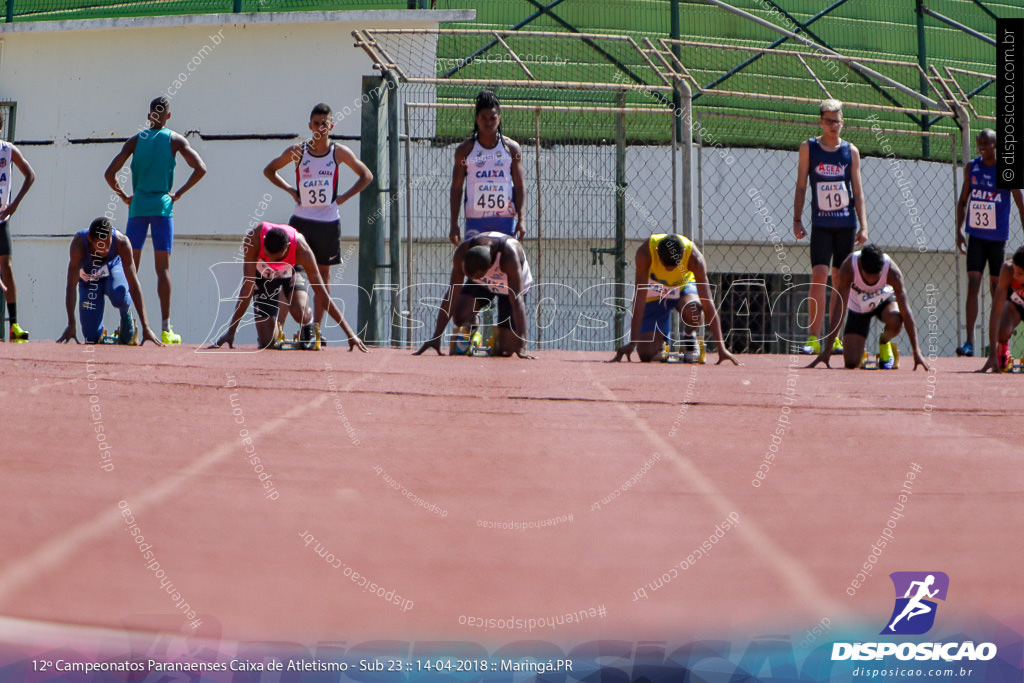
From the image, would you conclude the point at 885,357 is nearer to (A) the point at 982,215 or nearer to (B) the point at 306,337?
(A) the point at 982,215

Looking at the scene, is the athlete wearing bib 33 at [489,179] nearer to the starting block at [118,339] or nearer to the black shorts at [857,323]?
the black shorts at [857,323]

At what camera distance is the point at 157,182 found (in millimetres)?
7203

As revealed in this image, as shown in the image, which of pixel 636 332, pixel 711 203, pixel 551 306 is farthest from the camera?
pixel 711 203

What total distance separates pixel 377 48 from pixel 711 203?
4.57 metres

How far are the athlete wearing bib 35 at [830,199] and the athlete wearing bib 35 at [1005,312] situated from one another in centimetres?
91

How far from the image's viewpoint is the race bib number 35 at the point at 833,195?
269 inches

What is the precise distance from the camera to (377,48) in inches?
314

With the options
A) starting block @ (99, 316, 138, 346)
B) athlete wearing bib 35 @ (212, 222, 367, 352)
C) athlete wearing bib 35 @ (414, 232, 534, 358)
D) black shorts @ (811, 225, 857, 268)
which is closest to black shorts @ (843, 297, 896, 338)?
black shorts @ (811, 225, 857, 268)

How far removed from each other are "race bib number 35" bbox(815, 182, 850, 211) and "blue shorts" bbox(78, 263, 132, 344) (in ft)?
15.3

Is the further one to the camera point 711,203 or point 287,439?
point 711,203

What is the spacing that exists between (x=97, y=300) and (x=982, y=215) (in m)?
6.23

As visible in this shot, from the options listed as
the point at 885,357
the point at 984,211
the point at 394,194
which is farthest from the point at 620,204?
the point at 885,357

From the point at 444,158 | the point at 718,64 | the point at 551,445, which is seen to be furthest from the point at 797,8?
the point at 551,445

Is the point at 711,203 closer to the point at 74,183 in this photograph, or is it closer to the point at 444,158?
the point at 444,158
